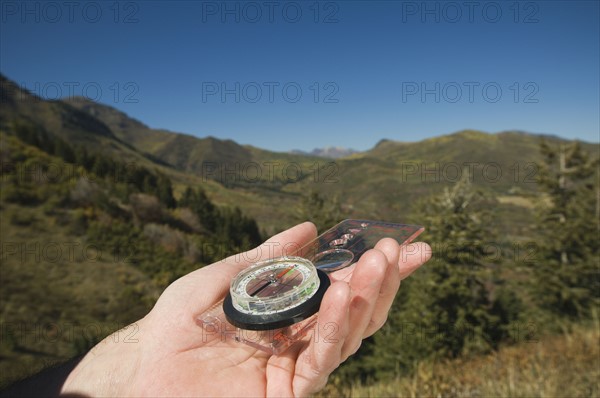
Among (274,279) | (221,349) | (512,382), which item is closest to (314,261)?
(274,279)

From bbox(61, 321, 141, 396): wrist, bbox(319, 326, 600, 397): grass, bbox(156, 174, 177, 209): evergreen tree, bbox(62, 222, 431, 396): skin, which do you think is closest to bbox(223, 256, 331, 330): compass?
bbox(62, 222, 431, 396): skin

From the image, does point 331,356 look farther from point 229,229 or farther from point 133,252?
point 229,229

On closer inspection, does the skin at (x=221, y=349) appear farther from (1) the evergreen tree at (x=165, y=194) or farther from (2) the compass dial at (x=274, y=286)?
(1) the evergreen tree at (x=165, y=194)

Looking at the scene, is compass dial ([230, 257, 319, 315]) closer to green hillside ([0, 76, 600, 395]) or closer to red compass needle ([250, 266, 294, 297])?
red compass needle ([250, 266, 294, 297])

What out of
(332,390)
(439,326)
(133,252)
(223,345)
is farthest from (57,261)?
(439,326)

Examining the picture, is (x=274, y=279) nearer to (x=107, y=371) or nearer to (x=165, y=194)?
(x=107, y=371)
